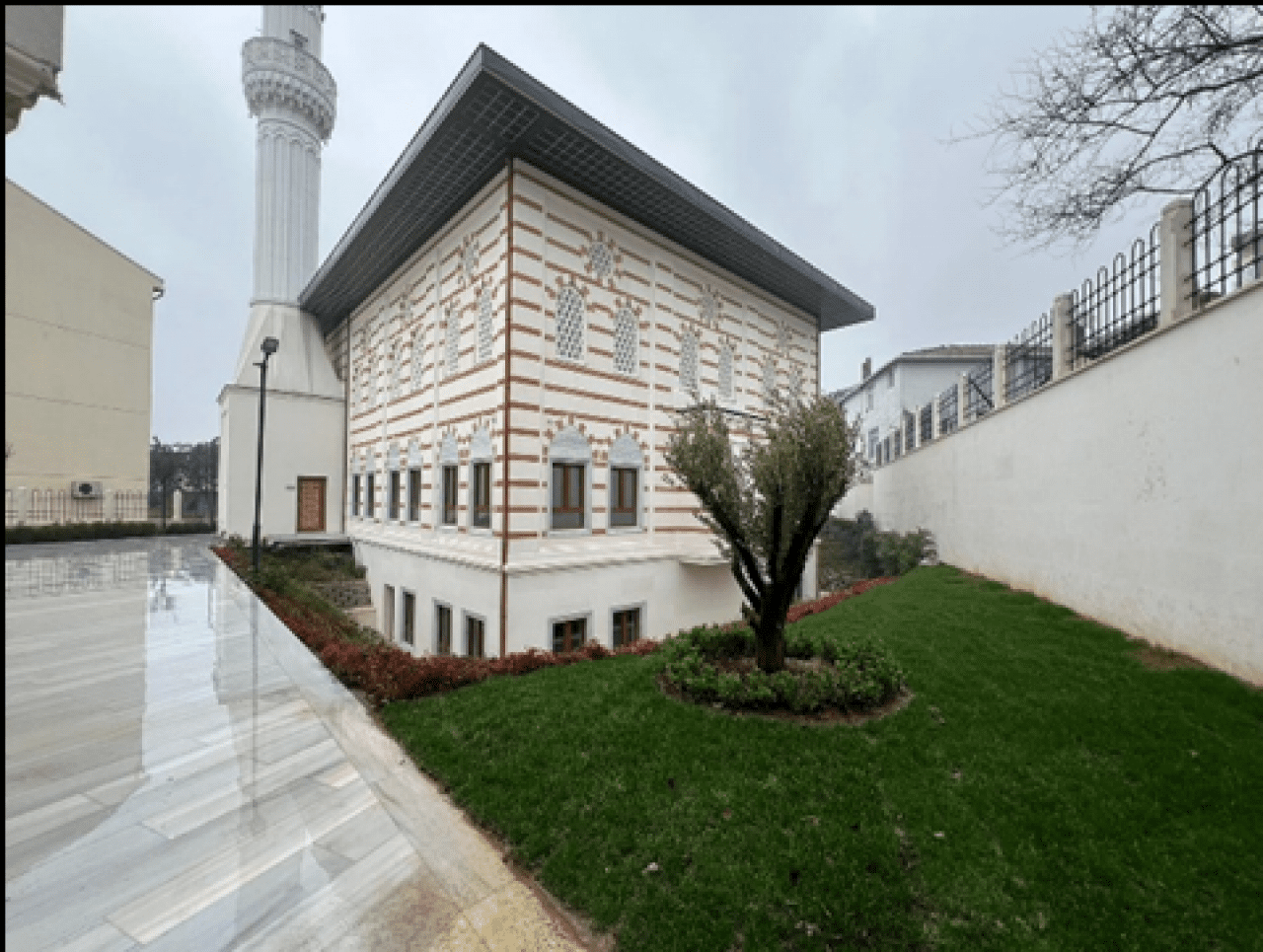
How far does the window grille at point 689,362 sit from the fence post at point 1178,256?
8729 mm

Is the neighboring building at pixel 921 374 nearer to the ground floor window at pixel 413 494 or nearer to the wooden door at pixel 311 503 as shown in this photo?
the ground floor window at pixel 413 494

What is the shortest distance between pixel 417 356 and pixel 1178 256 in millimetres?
14142

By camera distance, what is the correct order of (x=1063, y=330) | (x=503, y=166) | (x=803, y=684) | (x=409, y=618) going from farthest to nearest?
(x=409, y=618) → (x=503, y=166) → (x=1063, y=330) → (x=803, y=684)

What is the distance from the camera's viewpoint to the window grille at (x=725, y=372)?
15258mm

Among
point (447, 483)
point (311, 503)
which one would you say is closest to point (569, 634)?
point (447, 483)

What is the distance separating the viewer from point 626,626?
12500 millimetres

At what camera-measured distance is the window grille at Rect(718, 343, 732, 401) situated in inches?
601

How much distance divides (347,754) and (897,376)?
32.1m

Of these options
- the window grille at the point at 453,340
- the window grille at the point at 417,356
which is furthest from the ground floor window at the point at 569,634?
the window grille at the point at 417,356

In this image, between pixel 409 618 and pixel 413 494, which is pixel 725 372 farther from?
pixel 409 618

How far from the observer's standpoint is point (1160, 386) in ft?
24.1

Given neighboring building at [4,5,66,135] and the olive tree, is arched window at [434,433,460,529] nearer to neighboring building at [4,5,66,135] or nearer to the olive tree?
the olive tree

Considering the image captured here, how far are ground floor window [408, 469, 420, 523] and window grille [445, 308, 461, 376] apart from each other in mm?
3029

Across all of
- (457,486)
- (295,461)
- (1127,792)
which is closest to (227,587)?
(457,486)
